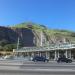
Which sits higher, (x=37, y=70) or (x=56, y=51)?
(x=37, y=70)

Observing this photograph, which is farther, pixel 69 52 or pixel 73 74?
pixel 69 52

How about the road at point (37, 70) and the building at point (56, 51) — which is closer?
the road at point (37, 70)

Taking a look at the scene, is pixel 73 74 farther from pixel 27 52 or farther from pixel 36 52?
pixel 27 52

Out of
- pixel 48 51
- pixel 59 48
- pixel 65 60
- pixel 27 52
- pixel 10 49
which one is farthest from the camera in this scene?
pixel 10 49

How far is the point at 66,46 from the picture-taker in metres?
98.6

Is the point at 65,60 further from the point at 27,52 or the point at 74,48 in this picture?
the point at 27,52

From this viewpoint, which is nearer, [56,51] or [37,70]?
[37,70]

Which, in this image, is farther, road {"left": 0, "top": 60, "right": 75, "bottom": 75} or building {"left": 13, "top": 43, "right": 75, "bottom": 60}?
building {"left": 13, "top": 43, "right": 75, "bottom": 60}

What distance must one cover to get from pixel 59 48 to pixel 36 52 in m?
30.8

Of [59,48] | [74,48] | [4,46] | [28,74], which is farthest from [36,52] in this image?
[28,74]

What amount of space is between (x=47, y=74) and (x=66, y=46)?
79.0 meters

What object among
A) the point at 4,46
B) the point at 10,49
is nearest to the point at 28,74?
the point at 10,49

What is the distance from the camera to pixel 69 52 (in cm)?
10081

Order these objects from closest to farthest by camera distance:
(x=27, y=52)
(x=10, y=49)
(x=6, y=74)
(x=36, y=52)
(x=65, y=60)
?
(x=6, y=74), (x=65, y=60), (x=36, y=52), (x=27, y=52), (x=10, y=49)
